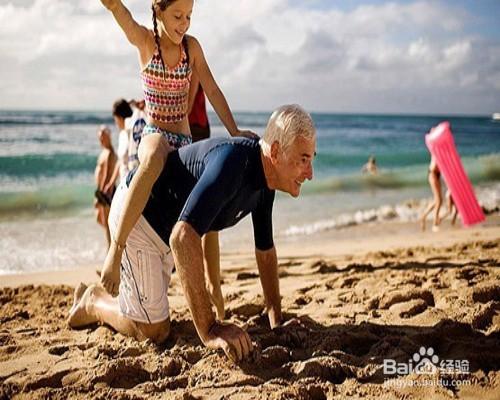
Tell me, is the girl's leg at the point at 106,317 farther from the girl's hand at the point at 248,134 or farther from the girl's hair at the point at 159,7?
the girl's hair at the point at 159,7

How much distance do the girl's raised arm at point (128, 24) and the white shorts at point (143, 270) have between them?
0.86 metres

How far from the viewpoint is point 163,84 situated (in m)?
3.27

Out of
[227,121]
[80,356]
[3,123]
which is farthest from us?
[3,123]

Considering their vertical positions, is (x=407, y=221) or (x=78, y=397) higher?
(x=78, y=397)

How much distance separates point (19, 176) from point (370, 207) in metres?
9.39

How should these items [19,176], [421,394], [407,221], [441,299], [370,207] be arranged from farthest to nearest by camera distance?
1. [19,176]
2. [370,207]
3. [407,221]
4. [441,299]
5. [421,394]

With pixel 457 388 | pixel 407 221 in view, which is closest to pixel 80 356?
pixel 457 388

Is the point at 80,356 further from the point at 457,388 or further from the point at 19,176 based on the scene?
the point at 19,176

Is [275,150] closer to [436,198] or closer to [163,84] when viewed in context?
[163,84]

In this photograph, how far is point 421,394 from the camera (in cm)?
239

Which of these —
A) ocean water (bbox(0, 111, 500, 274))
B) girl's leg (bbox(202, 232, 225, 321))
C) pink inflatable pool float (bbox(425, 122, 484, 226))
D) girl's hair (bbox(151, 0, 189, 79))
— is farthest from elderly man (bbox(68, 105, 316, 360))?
pink inflatable pool float (bbox(425, 122, 484, 226))

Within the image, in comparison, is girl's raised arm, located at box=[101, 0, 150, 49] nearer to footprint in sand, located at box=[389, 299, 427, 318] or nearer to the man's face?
the man's face

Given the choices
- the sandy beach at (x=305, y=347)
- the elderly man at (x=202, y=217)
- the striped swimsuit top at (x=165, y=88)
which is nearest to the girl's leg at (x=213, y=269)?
the sandy beach at (x=305, y=347)

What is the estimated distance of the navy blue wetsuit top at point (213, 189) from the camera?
2414mm
